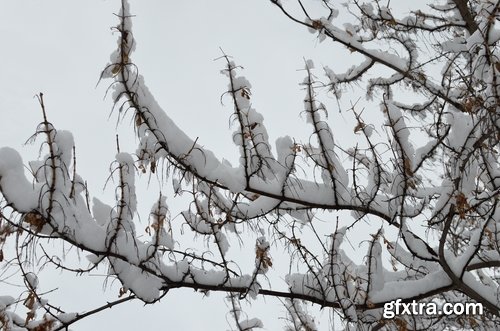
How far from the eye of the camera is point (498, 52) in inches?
113

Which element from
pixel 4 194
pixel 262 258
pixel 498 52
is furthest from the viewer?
pixel 498 52

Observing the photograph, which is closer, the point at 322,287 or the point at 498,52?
the point at 322,287

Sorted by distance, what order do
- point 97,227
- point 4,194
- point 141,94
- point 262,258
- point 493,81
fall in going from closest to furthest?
point 4,194 < point 141,94 < point 97,227 < point 493,81 < point 262,258

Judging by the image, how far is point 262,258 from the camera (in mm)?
2340

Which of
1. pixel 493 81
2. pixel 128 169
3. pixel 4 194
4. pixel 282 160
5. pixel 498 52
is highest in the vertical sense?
pixel 498 52

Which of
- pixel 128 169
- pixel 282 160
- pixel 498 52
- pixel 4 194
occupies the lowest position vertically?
pixel 4 194

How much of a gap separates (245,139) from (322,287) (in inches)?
38.0

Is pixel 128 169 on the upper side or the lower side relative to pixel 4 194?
upper

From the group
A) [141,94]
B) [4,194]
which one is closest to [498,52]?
[141,94]

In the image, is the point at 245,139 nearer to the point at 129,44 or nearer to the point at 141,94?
the point at 141,94

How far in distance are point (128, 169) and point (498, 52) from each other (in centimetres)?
241

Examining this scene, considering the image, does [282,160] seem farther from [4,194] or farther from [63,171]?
[4,194]

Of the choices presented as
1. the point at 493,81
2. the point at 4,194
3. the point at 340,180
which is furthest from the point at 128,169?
the point at 493,81

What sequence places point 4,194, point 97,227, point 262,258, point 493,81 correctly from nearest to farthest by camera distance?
point 4,194
point 97,227
point 493,81
point 262,258
